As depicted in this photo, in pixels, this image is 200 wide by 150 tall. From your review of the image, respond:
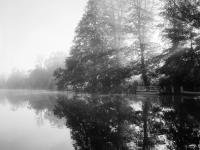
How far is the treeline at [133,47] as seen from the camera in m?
25.6

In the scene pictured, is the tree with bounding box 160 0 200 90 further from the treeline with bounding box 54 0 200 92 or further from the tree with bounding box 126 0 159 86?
the tree with bounding box 126 0 159 86

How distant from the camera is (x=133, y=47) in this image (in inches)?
1220

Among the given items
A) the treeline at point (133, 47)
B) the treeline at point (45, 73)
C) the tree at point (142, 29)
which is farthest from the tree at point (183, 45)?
the treeline at point (45, 73)

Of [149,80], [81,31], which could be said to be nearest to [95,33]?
[81,31]

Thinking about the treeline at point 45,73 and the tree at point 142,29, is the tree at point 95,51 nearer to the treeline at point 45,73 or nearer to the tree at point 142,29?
the tree at point 142,29

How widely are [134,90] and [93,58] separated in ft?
26.4

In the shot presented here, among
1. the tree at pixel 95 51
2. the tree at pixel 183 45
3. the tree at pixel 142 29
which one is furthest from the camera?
the tree at pixel 95 51

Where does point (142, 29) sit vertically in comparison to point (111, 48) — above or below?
above

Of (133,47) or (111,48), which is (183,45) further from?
(111,48)

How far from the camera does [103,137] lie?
6.93 metres

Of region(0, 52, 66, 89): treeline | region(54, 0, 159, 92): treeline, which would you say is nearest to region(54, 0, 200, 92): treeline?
region(54, 0, 159, 92): treeline

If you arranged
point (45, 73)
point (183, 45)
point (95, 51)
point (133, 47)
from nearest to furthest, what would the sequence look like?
point (183, 45), point (133, 47), point (95, 51), point (45, 73)

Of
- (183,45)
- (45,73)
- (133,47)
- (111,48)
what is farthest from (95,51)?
(45,73)

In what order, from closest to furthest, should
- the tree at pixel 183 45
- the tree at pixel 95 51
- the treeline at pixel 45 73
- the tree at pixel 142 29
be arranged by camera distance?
the tree at pixel 183 45 → the tree at pixel 142 29 → the tree at pixel 95 51 → the treeline at pixel 45 73
